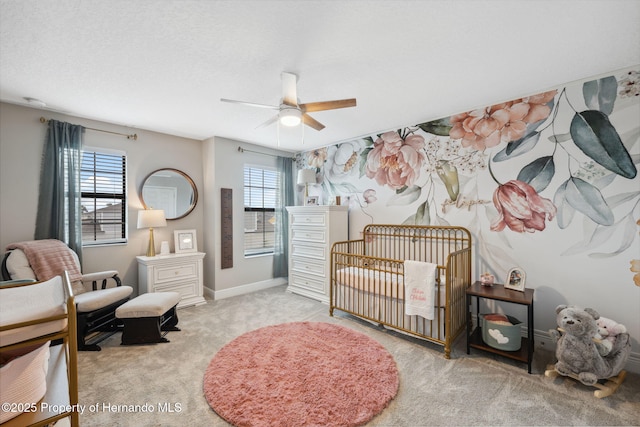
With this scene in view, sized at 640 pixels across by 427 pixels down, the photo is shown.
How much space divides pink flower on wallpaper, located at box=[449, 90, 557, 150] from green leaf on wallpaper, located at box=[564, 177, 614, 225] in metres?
0.64

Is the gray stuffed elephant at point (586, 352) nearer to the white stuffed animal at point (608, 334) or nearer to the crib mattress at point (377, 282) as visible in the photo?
the white stuffed animal at point (608, 334)

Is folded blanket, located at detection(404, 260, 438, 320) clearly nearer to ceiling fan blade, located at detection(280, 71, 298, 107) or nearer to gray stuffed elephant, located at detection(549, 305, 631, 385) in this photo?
gray stuffed elephant, located at detection(549, 305, 631, 385)

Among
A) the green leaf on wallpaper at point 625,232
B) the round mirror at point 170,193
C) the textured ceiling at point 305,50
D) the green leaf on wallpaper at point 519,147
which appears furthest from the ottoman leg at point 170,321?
the green leaf on wallpaper at point 625,232

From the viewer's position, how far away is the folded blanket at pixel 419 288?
8.01 ft

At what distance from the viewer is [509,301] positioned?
2.22 meters

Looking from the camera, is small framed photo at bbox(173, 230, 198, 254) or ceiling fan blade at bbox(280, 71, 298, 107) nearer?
ceiling fan blade at bbox(280, 71, 298, 107)

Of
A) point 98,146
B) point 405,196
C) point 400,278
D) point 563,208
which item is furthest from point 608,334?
point 98,146

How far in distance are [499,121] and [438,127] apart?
61 cm

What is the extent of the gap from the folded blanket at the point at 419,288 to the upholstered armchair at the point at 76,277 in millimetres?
2793

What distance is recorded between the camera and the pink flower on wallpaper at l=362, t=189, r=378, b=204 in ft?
12.6

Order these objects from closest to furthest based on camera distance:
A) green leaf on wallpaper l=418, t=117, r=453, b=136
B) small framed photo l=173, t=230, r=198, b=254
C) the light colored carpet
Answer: the light colored carpet < green leaf on wallpaper l=418, t=117, r=453, b=136 < small framed photo l=173, t=230, r=198, b=254

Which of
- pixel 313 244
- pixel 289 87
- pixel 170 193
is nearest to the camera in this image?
pixel 289 87

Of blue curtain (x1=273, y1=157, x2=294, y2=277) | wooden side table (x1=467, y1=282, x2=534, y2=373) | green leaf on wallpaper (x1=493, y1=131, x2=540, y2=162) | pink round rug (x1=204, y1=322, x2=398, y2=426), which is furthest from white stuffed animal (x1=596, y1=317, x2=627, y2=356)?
blue curtain (x1=273, y1=157, x2=294, y2=277)

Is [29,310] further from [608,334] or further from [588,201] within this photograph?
[588,201]
